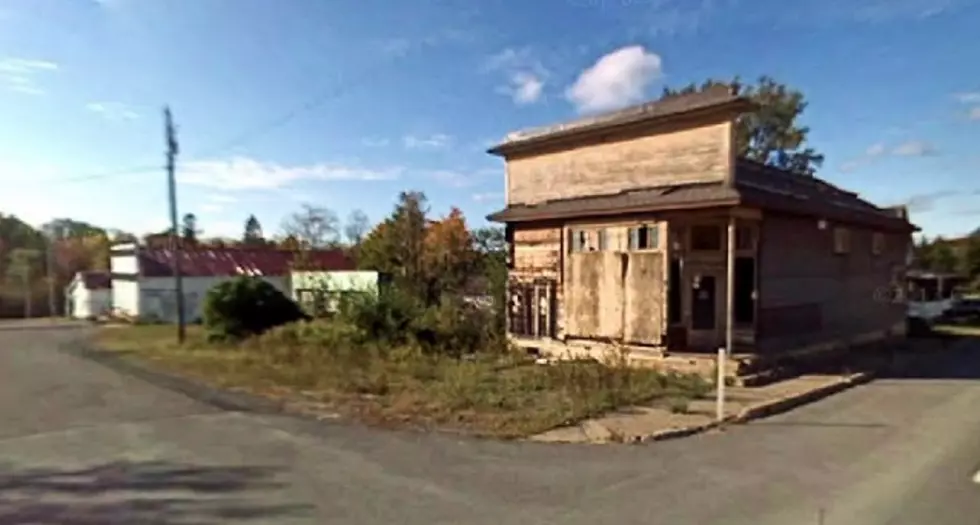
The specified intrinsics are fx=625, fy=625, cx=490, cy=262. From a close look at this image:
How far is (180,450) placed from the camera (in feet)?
27.1

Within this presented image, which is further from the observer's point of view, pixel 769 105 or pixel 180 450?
pixel 769 105

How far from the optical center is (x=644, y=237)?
15781 mm

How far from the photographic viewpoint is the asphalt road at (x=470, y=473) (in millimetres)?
5828

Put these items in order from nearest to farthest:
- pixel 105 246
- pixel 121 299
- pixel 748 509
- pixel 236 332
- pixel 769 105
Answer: pixel 748 509, pixel 236 332, pixel 769 105, pixel 121 299, pixel 105 246

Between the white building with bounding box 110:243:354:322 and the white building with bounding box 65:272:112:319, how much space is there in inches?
109

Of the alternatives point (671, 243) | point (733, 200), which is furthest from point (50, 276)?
point (733, 200)

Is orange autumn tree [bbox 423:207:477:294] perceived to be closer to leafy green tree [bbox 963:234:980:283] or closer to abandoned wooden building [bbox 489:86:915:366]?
abandoned wooden building [bbox 489:86:915:366]

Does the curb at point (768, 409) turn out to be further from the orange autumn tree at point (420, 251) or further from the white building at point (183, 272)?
the white building at point (183, 272)

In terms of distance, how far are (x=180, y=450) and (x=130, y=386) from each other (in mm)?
7319

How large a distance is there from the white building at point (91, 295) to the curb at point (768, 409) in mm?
51243

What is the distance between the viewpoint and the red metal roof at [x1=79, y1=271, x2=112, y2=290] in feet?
172

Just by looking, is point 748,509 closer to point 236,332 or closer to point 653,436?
point 653,436

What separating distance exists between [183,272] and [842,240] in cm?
4162

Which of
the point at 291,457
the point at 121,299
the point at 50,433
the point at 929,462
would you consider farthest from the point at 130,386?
the point at 121,299
